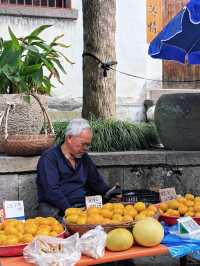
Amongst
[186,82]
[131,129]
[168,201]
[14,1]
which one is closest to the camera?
[168,201]

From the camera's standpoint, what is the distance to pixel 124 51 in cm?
1030

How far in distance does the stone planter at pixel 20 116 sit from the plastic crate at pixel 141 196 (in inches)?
40.2

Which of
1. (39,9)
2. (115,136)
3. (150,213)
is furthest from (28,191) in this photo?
(39,9)

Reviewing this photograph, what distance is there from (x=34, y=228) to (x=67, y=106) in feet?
21.8

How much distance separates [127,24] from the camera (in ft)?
33.7

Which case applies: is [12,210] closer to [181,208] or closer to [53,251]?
[53,251]

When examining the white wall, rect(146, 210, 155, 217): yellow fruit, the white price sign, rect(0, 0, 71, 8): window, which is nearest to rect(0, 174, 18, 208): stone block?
the white price sign

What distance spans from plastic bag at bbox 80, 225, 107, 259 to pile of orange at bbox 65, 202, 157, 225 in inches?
8.1

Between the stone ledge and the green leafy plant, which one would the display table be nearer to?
the stone ledge

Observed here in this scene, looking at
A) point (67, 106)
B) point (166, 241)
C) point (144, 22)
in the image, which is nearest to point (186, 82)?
point (144, 22)

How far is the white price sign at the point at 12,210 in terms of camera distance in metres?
3.60

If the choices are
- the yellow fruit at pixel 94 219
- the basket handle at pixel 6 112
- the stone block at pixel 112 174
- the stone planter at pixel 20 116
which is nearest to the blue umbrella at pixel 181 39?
the stone block at pixel 112 174

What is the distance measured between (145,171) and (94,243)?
8.16 feet

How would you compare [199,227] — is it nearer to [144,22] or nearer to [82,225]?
[82,225]
